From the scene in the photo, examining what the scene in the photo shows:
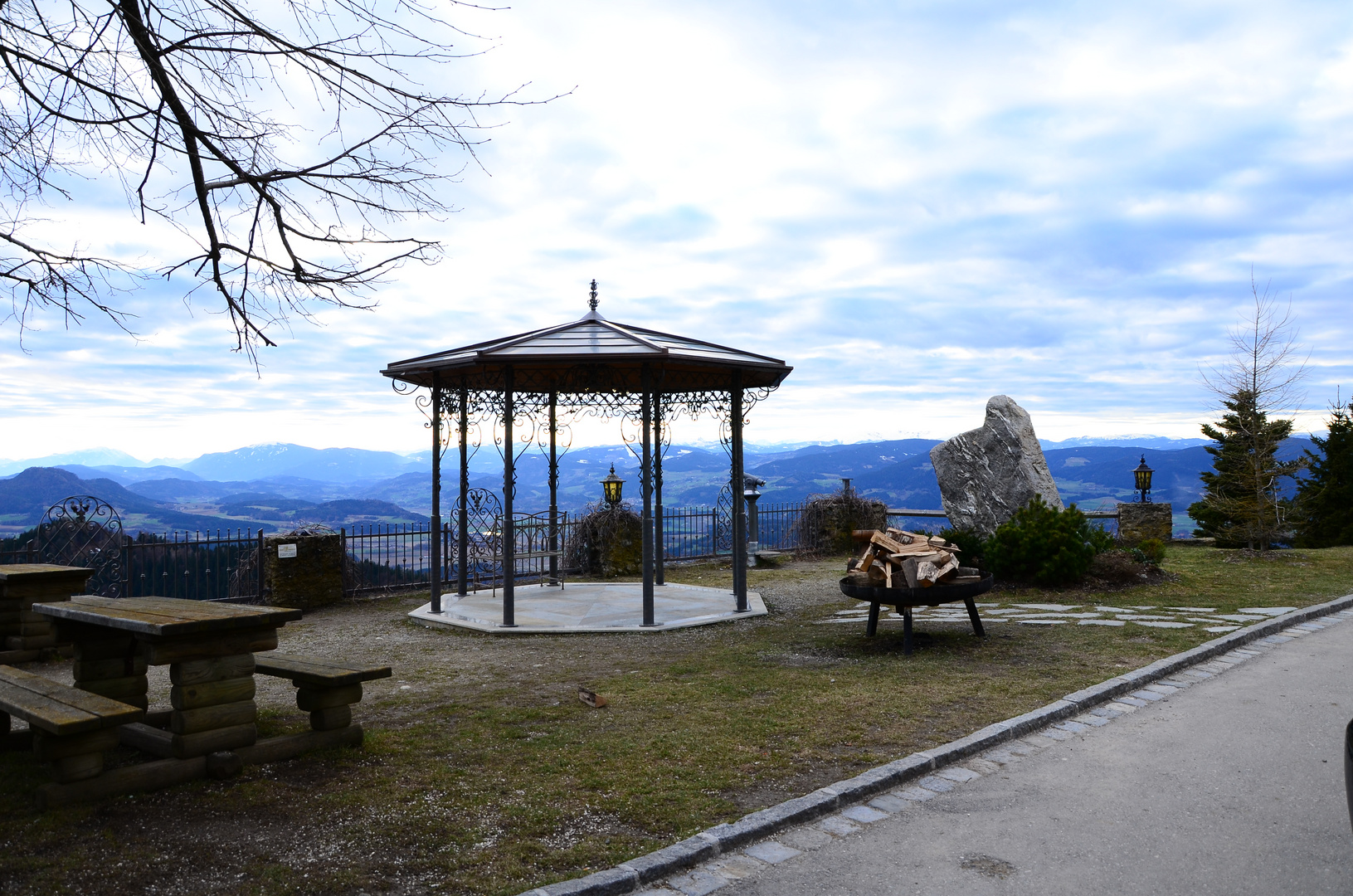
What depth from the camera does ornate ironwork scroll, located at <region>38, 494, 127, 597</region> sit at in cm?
1015

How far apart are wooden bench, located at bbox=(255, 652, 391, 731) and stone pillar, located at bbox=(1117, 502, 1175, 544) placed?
1660 centimetres

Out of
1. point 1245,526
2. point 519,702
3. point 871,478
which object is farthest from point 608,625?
point 871,478

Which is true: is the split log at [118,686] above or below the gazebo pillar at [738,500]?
below

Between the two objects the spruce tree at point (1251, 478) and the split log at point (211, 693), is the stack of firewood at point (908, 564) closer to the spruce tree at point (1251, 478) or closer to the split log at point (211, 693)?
the split log at point (211, 693)

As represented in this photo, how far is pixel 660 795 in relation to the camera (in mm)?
4062

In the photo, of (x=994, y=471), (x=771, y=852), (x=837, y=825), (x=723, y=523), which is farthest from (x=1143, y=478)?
(x=771, y=852)

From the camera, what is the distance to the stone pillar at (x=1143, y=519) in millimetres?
17500

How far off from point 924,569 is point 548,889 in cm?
520

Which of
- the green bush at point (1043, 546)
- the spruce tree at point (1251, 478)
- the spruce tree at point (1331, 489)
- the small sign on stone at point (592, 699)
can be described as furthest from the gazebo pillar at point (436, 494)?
the spruce tree at point (1331, 489)

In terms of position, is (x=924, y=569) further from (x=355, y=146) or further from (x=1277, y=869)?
(x=355, y=146)

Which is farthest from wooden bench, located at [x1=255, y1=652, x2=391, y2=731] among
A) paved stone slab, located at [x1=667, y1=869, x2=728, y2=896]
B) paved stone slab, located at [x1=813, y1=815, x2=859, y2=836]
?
paved stone slab, located at [x1=813, y1=815, x2=859, y2=836]

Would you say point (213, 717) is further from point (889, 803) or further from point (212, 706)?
point (889, 803)

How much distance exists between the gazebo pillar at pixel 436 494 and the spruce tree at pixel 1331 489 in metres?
20.6

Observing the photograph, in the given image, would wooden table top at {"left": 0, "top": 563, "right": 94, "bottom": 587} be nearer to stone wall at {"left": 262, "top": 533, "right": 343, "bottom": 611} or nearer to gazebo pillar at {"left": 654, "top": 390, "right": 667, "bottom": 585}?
stone wall at {"left": 262, "top": 533, "right": 343, "bottom": 611}
